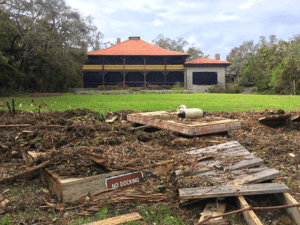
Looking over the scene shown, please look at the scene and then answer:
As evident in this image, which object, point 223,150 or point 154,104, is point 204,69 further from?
point 223,150

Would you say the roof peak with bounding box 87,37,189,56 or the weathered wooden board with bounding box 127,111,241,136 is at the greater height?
the roof peak with bounding box 87,37,189,56

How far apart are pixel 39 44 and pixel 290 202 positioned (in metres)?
21.4

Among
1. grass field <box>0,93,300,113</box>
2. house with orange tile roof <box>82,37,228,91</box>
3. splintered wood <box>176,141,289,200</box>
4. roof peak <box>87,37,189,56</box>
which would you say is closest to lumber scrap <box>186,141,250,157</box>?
splintered wood <box>176,141,289,200</box>

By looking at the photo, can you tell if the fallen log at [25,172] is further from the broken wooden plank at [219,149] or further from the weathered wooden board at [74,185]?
the broken wooden plank at [219,149]

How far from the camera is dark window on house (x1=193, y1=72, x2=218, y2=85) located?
129 feet

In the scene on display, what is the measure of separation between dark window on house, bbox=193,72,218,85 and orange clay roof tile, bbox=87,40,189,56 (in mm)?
3500

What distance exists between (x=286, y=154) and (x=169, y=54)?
33581mm

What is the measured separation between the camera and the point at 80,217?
10.1 feet

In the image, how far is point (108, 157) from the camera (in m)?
3.94

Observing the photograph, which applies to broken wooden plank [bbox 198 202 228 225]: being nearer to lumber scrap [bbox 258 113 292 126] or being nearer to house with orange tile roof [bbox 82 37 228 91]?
lumber scrap [bbox 258 113 292 126]

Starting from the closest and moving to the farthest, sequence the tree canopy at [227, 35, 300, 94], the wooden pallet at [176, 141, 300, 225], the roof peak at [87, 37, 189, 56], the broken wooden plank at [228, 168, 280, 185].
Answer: the wooden pallet at [176, 141, 300, 225], the broken wooden plank at [228, 168, 280, 185], the tree canopy at [227, 35, 300, 94], the roof peak at [87, 37, 189, 56]

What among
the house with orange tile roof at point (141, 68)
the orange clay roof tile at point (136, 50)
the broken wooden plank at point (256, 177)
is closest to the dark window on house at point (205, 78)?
the house with orange tile roof at point (141, 68)

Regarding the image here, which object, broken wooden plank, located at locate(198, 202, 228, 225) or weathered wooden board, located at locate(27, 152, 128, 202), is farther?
weathered wooden board, located at locate(27, 152, 128, 202)

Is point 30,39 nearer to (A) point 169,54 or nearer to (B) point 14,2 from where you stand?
(B) point 14,2
